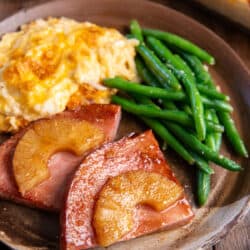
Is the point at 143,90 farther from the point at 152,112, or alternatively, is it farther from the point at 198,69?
the point at 198,69

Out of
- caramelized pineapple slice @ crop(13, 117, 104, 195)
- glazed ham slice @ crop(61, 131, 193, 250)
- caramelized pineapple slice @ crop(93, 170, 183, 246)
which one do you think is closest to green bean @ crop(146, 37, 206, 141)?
glazed ham slice @ crop(61, 131, 193, 250)

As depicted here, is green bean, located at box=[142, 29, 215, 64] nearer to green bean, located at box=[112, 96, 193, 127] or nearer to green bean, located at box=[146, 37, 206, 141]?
green bean, located at box=[146, 37, 206, 141]

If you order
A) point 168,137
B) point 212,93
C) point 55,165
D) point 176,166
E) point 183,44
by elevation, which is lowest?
point 55,165

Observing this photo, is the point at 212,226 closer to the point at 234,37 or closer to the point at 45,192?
the point at 45,192

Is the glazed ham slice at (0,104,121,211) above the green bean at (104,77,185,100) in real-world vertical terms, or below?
below

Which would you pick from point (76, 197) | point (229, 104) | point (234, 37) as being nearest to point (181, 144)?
point (229, 104)

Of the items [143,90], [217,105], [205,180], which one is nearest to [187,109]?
[217,105]
